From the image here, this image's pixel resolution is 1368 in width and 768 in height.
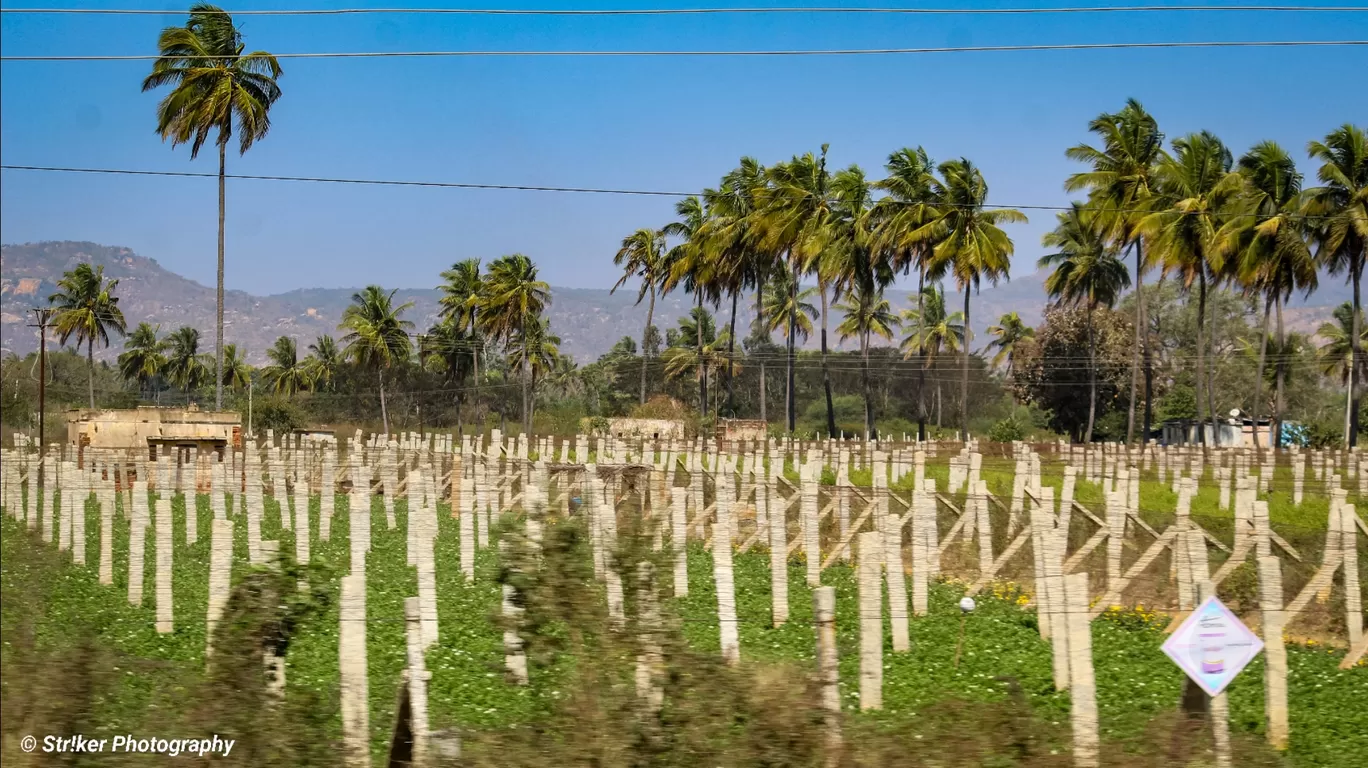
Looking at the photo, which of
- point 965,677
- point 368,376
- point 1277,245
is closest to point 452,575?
point 965,677

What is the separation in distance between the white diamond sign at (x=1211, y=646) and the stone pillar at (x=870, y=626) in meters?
2.02

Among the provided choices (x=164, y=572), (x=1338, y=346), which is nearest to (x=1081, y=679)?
(x=164, y=572)

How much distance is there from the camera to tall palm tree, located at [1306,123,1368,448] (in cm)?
3662

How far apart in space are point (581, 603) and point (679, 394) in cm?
8534

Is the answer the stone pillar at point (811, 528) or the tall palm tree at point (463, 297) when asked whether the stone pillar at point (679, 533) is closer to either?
the stone pillar at point (811, 528)

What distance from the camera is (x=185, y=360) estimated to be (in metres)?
53.1

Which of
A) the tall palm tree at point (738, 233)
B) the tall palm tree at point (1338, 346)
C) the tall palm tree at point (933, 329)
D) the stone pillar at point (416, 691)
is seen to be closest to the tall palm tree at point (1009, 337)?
the tall palm tree at point (933, 329)

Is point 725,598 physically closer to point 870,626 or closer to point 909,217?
point 870,626

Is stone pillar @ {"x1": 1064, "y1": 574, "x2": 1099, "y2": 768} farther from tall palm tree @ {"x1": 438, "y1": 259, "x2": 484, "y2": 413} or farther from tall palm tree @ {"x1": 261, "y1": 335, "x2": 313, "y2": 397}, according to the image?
tall palm tree @ {"x1": 438, "y1": 259, "x2": 484, "y2": 413}

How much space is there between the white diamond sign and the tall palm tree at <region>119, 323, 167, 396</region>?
4898 cm

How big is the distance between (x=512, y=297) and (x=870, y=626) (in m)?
54.7

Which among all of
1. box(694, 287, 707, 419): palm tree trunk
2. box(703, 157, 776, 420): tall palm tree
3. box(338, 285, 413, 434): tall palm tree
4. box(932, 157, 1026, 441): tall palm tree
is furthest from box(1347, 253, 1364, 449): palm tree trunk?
box(338, 285, 413, 434): tall palm tree

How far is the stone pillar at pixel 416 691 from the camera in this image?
6474mm

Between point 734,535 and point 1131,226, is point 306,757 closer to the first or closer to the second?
point 734,535
